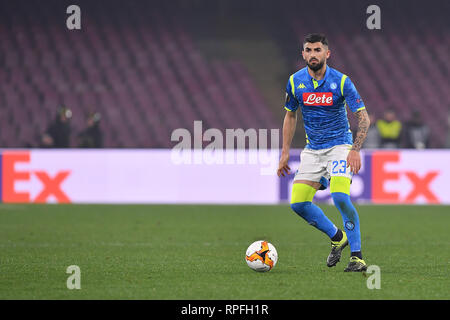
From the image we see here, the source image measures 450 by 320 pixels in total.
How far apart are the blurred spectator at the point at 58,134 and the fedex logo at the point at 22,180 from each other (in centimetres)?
89

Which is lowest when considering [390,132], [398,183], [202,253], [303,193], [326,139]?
[202,253]

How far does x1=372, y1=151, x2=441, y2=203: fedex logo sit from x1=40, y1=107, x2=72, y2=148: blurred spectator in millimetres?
5968

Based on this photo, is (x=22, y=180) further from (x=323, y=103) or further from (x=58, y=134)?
(x=323, y=103)

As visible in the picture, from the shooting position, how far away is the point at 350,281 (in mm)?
6246

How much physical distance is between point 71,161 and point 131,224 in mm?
4111

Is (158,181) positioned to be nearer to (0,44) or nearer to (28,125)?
(28,125)

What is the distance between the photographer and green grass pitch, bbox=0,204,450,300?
19.1 feet

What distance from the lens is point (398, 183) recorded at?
592 inches

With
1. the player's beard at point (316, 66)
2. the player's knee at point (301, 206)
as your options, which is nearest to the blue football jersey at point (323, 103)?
the player's beard at point (316, 66)

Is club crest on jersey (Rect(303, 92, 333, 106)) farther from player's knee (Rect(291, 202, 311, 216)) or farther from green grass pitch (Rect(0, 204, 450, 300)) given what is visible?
green grass pitch (Rect(0, 204, 450, 300))

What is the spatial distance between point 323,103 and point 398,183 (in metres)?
8.43

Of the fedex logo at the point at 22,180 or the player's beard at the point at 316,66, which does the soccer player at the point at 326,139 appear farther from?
the fedex logo at the point at 22,180

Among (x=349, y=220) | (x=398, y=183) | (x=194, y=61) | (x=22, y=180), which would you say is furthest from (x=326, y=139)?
(x=194, y=61)

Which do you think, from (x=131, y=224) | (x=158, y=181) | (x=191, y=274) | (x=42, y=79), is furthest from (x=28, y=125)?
(x=191, y=274)
